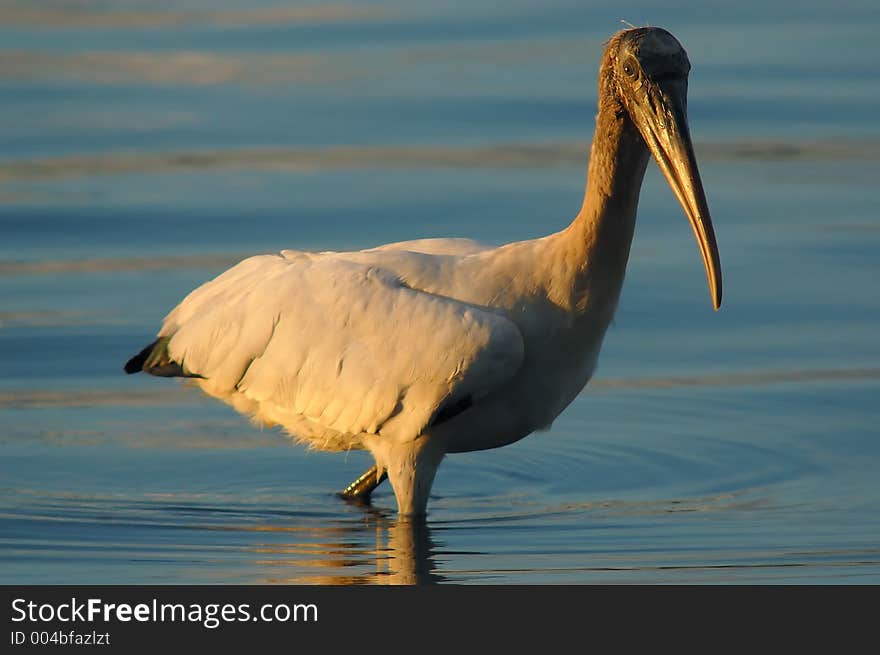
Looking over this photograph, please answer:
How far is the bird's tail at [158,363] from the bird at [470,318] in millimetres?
409

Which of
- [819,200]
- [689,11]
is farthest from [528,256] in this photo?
[689,11]

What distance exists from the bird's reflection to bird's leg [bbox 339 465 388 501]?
0.66 feet

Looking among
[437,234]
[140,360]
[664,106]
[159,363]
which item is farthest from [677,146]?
[437,234]

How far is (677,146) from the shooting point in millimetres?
9195

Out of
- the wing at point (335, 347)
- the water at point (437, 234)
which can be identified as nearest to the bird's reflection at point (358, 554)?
the water at point (437, 234)

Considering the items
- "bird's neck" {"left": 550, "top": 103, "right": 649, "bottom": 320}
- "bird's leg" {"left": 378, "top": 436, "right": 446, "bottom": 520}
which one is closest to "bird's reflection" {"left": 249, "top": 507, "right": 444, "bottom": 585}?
"bird's leg" {"left": 378, "top": 436, "right": 446, "bottom": 520}

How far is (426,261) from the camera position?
9.77 m

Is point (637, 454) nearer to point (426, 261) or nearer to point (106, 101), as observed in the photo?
point (426, 261)

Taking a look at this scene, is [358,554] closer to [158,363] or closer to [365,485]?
[365,485]

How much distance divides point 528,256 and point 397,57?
9.81 meters

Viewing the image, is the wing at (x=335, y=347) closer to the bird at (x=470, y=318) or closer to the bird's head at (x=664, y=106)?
the bird at (x=470, y=318)

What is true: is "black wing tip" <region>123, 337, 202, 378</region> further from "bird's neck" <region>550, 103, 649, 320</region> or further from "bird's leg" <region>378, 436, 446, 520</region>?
"bird's neck" <region>550, 103, 649, 320</region>

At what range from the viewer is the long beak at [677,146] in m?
9.21

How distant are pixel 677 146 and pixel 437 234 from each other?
17.1 feet
